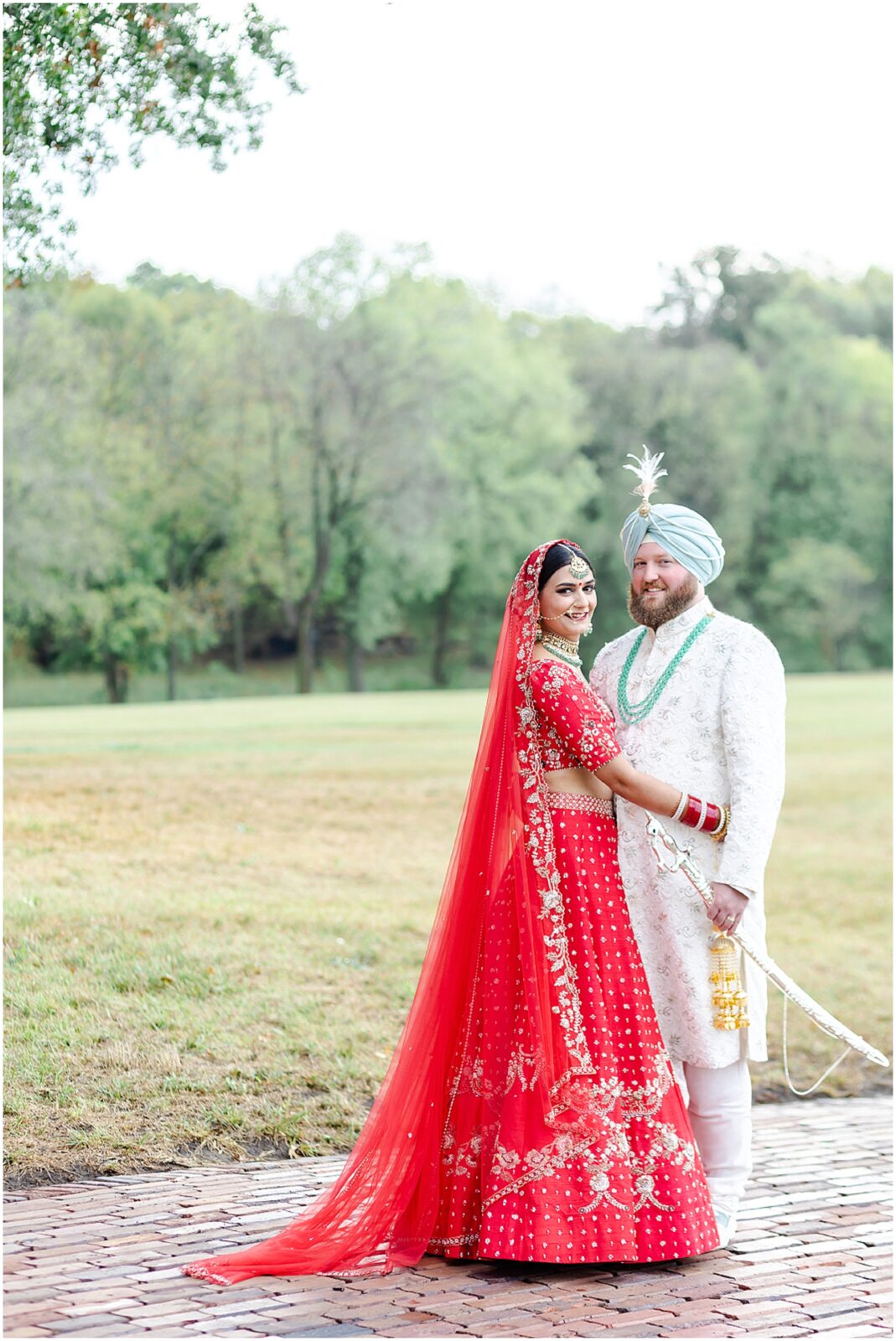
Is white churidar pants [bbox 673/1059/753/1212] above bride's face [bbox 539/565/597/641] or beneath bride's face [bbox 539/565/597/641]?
beneath

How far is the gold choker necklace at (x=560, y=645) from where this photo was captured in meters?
3.54

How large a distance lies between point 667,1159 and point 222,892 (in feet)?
15.8

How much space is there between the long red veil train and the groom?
0.36 meters

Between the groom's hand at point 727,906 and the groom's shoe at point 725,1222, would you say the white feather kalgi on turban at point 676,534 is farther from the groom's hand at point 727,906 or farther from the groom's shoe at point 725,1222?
the groom's shoe at point 725,1222

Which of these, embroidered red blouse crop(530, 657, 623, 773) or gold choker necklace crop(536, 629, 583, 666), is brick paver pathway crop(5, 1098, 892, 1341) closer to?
embroidered red blouse crop(530, 657, 623, 773)

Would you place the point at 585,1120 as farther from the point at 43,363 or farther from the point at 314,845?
the point at 43,363

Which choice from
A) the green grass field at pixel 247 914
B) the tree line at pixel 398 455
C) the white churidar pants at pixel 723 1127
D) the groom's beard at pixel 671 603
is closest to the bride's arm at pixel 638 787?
the groom's beard at pixel 671 603

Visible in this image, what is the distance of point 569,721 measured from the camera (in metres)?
3.41

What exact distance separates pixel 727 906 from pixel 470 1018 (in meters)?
0.71

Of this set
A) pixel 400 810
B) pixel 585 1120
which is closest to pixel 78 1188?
pixel 585 1120

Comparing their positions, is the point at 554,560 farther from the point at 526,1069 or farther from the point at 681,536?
the point at 526,1069

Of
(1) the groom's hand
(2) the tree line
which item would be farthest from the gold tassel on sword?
(2) the tree line

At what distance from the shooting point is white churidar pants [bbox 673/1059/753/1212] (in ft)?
11.9

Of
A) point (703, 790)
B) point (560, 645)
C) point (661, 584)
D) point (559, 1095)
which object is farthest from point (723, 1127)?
point (661, 584)
